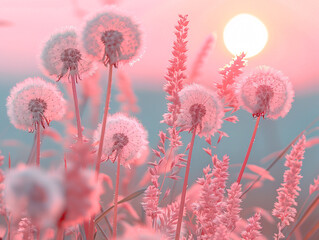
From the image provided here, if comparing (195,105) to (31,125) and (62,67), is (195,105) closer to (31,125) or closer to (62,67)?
(62,67)

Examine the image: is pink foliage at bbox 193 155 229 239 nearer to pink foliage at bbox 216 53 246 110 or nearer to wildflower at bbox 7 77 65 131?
pink foliage at bbox 216 53 246 110

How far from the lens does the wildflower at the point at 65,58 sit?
172cm

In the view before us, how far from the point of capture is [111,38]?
145 centimetres

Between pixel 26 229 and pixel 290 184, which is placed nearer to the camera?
pixel 26 229

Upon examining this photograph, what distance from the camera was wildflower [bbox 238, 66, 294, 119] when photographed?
65.9 inches

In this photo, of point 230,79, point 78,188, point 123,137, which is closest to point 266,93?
point 230,79

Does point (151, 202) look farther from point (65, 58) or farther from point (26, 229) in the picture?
point (65, 58)

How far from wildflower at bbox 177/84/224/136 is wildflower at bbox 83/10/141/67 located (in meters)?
0.30

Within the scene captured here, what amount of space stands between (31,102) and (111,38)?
1.97 ft

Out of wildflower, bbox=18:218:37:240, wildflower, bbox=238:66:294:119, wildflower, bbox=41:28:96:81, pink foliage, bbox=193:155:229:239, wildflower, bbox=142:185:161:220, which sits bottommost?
wildflower, bbox=18:218:37:240

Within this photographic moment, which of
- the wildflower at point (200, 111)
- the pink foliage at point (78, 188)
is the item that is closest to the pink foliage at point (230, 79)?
the wildflower at point (200, 111)

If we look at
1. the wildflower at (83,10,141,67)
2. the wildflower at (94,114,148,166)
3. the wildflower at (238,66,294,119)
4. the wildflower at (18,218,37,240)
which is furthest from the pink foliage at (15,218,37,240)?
the wildflower at (238,66,294,119)

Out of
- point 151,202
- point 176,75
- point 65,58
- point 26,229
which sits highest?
point 176,75

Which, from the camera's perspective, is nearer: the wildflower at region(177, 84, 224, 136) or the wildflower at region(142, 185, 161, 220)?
the wildflower at region(142, 185, 161, 220)
